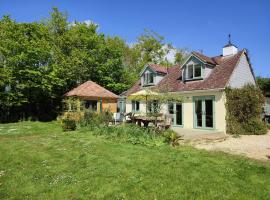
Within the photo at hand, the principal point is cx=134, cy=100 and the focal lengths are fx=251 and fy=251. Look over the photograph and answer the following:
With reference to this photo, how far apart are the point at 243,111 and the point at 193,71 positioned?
5.59 m

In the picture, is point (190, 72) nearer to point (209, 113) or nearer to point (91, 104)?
point (209, 113)

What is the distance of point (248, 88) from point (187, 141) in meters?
9.16

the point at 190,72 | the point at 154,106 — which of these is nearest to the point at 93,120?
the point at 154,106

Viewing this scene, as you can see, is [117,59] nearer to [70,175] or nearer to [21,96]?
[21,96]

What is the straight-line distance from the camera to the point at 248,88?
2005 cm

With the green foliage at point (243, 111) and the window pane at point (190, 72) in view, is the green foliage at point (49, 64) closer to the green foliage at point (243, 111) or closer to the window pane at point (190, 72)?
the window pane at point (190, 72)

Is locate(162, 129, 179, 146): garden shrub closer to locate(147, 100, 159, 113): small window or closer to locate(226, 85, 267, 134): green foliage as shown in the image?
locate(147, 100, 159, 113): small window

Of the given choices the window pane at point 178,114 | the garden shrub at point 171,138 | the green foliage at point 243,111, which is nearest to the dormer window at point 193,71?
the window pane at point 178,114

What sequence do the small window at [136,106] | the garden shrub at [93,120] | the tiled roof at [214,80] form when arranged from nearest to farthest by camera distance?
the tiled roof at [214,80] → the garden shrub at [93,120] → the small window at [136,106]

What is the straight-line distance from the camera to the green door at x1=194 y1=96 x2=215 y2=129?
20.2 meters

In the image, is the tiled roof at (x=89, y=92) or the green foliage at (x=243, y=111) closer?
the green foliage at (x=243, y=111)

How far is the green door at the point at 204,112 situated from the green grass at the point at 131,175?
31.9 ft

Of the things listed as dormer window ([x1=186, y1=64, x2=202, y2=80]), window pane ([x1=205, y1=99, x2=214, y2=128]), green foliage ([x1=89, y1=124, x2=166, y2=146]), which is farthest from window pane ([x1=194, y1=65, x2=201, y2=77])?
green foliage ([x1=89, y1=124, x2=166, y2=146])

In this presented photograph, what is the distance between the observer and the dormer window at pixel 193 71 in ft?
73.4
